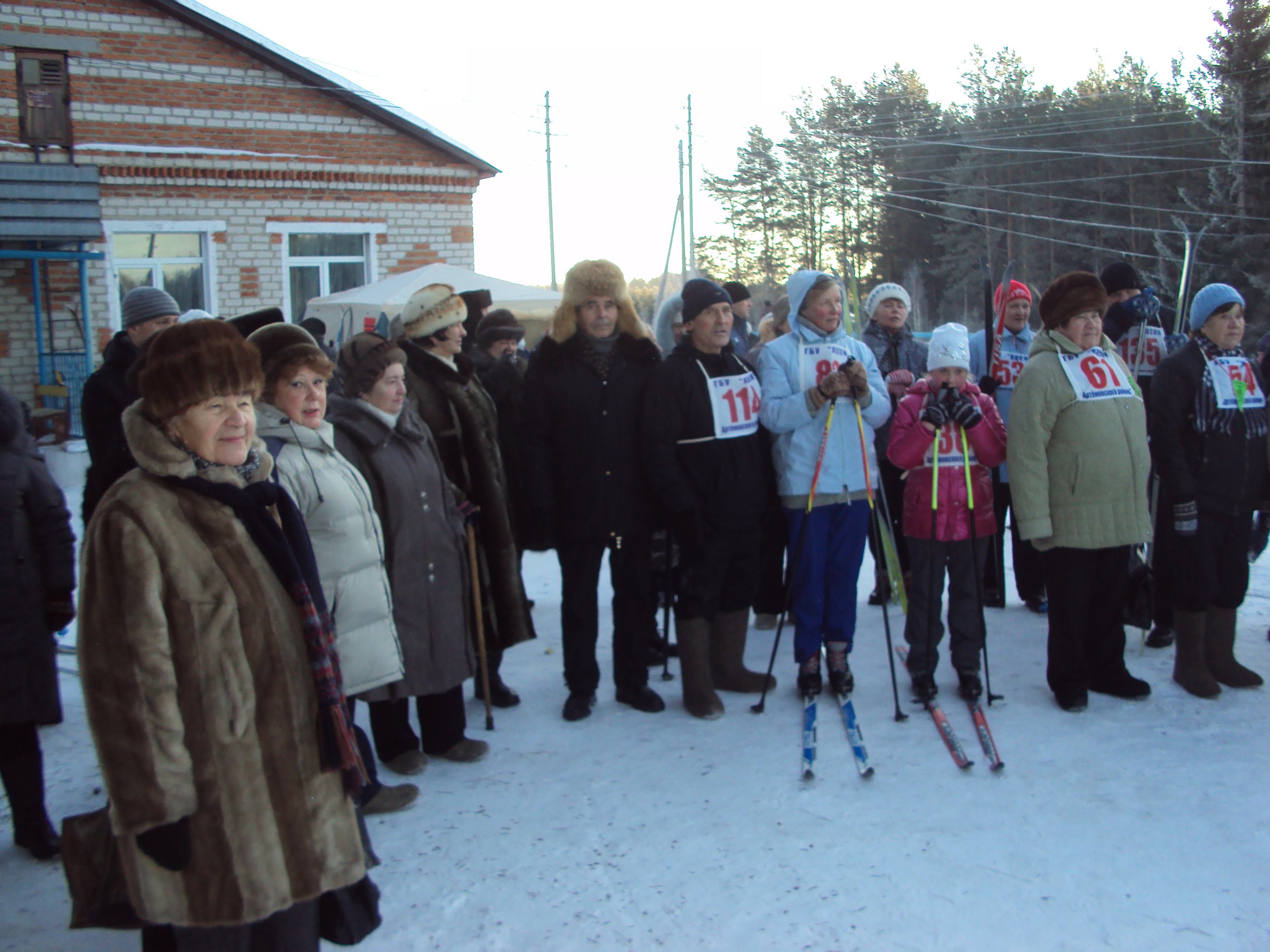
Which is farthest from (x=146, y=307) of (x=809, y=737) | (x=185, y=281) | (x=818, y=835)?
(x=185, y=281)

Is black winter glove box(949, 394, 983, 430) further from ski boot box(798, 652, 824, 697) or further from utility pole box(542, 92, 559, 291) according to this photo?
utility pole box(542, 92, 559, 291)

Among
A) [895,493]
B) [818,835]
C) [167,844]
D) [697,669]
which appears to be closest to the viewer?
[167,844]

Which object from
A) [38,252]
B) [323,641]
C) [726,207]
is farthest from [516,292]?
[726,207]

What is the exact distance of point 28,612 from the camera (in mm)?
3121

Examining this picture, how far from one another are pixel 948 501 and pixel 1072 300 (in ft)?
3.21

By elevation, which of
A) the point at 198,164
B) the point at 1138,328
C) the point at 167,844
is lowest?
the point at 167,844

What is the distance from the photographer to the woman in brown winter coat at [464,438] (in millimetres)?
4047

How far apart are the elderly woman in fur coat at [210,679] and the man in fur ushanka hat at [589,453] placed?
2.06 metres

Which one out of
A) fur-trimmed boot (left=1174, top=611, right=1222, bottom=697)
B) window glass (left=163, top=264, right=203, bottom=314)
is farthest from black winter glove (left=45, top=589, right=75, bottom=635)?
window glass (left=163, top=264, right=203, bottom=314)

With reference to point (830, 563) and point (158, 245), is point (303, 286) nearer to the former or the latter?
point (158, 245)

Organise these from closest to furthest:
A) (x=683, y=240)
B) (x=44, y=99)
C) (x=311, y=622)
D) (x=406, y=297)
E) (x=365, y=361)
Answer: (x=311, y=622) < (x=365, y=361) < (x=406, y=297) < (x=44, y=99) < (x=683, y=240)

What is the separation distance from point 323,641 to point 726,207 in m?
45.2

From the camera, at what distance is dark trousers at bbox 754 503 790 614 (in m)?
4.49

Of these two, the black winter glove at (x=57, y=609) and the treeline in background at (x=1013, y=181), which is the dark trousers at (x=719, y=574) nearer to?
the black winter glove at (x=57, y=609)
